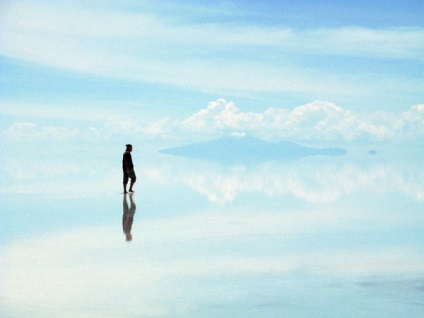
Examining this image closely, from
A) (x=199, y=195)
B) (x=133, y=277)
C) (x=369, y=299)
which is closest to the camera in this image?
(x=369, y=299)

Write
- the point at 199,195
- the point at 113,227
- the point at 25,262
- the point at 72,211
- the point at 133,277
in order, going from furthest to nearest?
the point at 199,195, the point at 72,211, the point at 113,227, the point at 25,262, the point at 133,277

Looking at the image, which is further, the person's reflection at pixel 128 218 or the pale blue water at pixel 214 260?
the person's reflection at pixel 128 218

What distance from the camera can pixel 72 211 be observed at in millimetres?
19719

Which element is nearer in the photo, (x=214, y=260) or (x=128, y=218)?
(x=214, y=260)

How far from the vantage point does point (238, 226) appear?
15805mm

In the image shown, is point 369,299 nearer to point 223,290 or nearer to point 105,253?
point 223,290

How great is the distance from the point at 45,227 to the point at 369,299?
30.8 feet

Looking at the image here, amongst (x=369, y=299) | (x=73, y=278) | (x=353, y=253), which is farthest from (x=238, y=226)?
(x=369, y=299)

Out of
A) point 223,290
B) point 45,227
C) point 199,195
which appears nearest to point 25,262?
point 223,290

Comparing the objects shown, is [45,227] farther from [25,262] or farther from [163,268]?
[163,268]

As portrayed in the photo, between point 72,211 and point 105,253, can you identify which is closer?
point 105,253

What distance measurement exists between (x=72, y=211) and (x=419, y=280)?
39.8 ft

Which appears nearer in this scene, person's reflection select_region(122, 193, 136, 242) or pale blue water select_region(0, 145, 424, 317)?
pale blue water select_region(0, 145, 424, 317)

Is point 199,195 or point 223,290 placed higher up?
point 199,195
